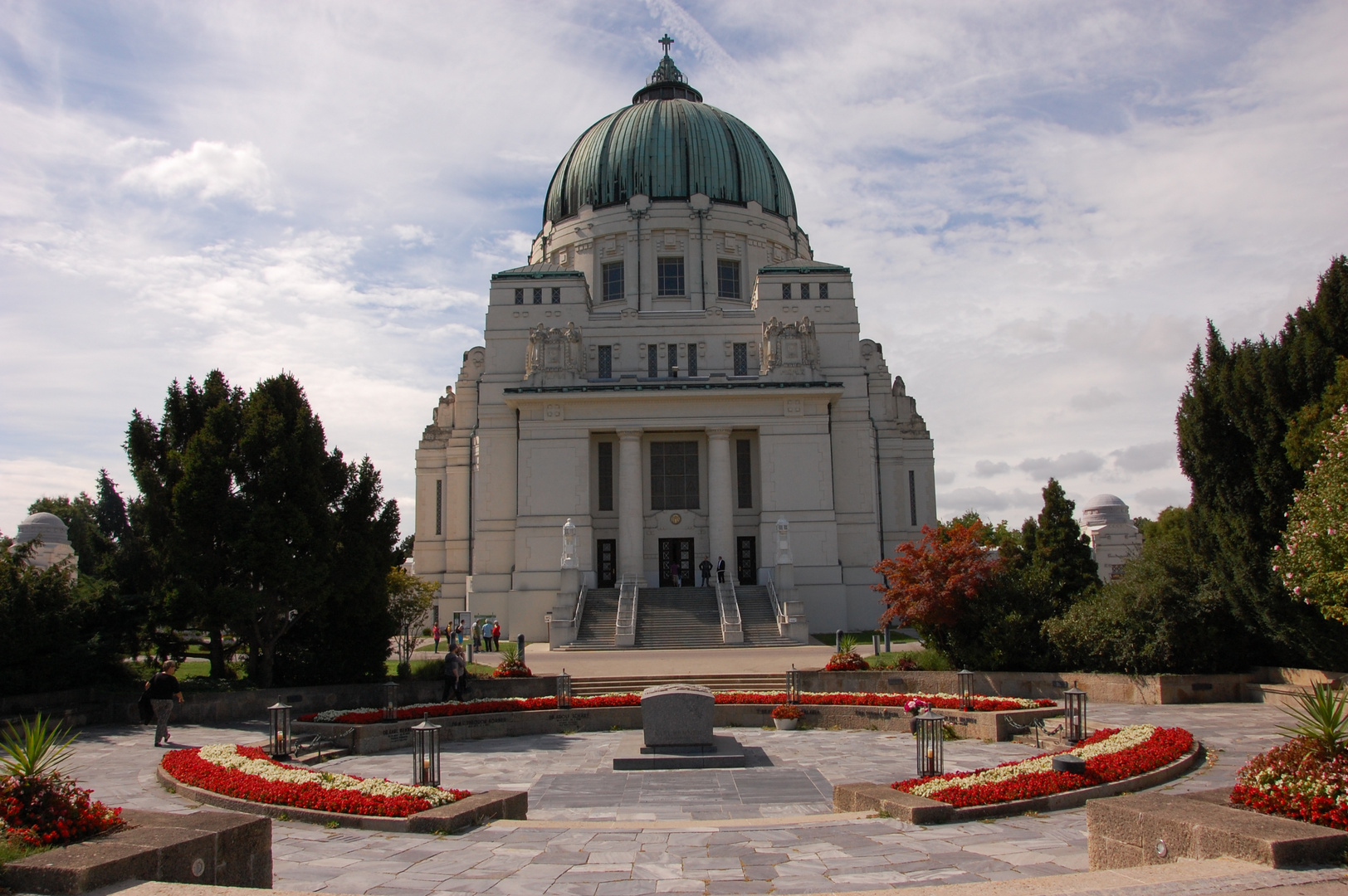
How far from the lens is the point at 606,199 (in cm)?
5638

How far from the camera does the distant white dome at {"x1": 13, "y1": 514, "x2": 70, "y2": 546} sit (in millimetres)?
42000

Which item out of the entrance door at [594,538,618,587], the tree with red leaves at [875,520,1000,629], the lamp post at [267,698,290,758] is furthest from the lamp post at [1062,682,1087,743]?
the entrance door at [594,538,618,587]

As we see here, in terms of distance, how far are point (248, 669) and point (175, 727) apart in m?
4.62

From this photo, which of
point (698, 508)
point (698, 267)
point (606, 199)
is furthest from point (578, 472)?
point (606, 199)

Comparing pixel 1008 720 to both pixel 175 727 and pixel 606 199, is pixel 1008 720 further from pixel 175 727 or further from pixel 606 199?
pixel 606 199

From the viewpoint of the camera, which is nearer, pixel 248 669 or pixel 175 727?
pixel 175 727

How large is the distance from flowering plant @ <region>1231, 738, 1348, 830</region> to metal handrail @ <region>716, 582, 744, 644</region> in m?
29.1

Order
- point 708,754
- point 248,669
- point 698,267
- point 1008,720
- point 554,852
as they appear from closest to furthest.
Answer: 1. point 554,852
2. point 708,754
3. point 1008,720
4. point 248,669
5. point 698,267

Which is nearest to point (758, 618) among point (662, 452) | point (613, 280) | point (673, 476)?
point (673, 476)

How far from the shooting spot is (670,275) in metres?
55.0

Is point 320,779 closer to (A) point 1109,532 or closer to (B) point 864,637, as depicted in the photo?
(B) point 864,637

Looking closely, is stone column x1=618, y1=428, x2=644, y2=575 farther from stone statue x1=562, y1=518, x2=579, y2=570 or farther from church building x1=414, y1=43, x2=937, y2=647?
stone statue x1=562, y1=518, x2=579, y2=570

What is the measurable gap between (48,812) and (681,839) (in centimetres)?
617

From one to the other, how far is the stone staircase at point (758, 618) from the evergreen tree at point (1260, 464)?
673 inches
